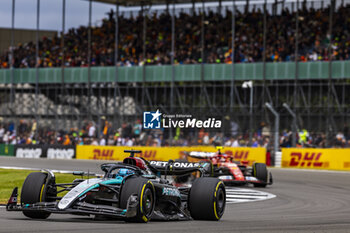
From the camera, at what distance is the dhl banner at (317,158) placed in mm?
32062

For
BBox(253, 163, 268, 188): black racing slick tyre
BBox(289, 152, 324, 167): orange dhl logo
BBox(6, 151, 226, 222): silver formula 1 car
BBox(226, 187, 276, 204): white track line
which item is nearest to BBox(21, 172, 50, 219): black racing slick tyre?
BBox(6, 151, 226, 222): silver formula 1 car

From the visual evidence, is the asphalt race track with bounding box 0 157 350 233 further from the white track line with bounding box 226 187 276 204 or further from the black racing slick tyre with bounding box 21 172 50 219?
the white track line with bounding box 226 187 276 204

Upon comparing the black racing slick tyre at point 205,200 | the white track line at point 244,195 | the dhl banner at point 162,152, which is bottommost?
the white track line at point 244,195

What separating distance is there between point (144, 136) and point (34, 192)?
27.5 meters

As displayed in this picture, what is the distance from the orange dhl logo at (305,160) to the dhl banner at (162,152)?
141 centimetres

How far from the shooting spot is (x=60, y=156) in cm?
4119

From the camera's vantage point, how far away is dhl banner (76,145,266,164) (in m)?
33.7

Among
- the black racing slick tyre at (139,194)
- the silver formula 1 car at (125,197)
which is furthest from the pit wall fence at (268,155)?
the black racing slick tyre at (139,194)

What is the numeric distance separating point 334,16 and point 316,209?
27232mm

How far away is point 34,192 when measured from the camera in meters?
11.3

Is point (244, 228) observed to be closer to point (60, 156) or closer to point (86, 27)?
point (60, 156)

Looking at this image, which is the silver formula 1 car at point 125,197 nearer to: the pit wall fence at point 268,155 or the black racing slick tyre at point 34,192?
the black racing slick tyre at point 34,192

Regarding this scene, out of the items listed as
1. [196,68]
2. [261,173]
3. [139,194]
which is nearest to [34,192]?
[139,194]

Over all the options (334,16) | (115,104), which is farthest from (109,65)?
(334,16)
